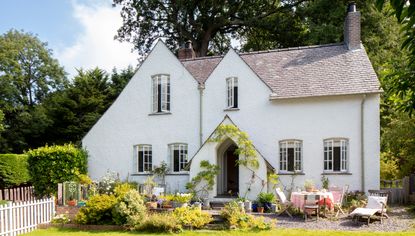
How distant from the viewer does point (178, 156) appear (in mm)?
23453

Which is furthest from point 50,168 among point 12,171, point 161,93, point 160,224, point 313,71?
point 313,71

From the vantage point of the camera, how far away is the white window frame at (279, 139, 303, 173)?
21.0 meters

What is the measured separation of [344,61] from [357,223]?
9763 millimetres

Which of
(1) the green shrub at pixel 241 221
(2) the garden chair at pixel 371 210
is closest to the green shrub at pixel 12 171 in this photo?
(1) the green shrub at pixel 241 221

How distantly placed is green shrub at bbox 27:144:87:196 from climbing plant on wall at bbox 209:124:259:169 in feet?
28.1

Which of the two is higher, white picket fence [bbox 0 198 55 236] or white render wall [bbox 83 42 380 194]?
white render wall [bbox 83 42 380 194]

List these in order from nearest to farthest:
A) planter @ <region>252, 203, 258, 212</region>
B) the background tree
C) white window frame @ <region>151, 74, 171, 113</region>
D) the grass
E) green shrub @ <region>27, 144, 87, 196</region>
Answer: the grass → planter @ <region>252, 203, 258, 212</region> → green shrub @ <region>27, 144, 87, 196</region> → white window frame @ <region>151, 74, 171, 113</region> → the background tree

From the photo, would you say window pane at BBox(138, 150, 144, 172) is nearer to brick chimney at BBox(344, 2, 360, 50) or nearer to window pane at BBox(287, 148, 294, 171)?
window pane at BBox(287, 148, 294, 171)

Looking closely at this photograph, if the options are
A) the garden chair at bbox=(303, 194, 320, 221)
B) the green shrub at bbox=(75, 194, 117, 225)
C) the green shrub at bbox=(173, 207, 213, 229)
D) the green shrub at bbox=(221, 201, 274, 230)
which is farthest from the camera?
the garden chair at bbox=(303, 194, 320, 221)

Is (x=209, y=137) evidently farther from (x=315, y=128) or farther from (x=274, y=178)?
(x=315, y=128)

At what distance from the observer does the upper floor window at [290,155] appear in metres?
21.0

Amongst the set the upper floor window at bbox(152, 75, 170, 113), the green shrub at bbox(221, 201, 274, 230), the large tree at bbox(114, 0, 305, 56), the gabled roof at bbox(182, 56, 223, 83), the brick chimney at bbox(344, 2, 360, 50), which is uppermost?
the large tree at bbox(114, 0, 305, 56)

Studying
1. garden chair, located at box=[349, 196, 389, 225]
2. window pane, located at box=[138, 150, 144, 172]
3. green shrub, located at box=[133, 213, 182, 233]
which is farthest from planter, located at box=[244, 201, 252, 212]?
window pane, located at box=[138, 150, 144, 172]

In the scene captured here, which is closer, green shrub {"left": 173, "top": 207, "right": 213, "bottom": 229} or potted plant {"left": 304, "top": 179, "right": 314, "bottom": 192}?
green shrub {"left": 173, "top": 207, "right": 213, "bottom": 229}
